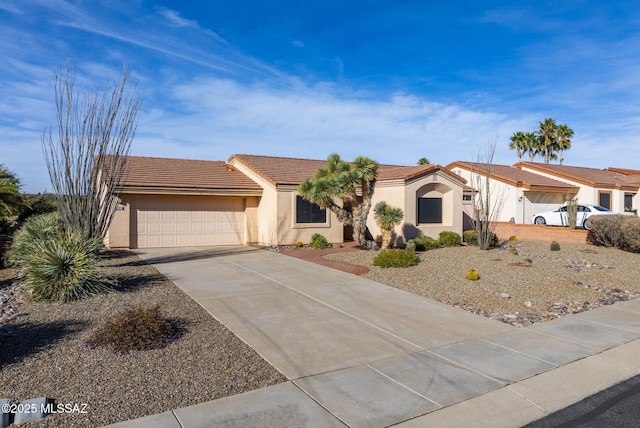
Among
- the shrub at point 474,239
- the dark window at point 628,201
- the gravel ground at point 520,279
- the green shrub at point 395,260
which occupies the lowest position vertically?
the gravel ground at point 520,279

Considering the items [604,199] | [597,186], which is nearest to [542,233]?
[597,186]

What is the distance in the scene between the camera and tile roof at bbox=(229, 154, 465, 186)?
20000mm

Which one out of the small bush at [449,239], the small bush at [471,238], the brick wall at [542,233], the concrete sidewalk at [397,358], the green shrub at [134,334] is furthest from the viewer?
the brick wall at [542,233]

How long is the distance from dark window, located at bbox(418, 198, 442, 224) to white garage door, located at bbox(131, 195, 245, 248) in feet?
28.1

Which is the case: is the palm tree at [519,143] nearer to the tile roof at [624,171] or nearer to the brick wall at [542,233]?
the tile roof at [624,171]

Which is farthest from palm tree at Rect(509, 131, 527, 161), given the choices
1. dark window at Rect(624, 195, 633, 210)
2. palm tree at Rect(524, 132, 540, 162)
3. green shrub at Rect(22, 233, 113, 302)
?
green shrub at Rect(22, 233, 113, 302)

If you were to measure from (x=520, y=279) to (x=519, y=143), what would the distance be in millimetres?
43113

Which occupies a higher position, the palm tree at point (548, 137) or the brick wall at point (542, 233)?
the palm tree at point (548, 137)

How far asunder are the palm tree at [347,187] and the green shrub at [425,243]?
2.04 meters

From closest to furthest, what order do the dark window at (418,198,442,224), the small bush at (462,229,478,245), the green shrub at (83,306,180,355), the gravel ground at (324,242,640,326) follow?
the green shrub at (83,306,180,355), the gravel ground at (324,242,640,326), the small bush at (462,229,478,245), the dark window at (418,198,442,224)

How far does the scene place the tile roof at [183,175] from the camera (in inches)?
754

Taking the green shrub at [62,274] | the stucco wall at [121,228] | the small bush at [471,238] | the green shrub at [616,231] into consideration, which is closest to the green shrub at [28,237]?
the green shrub at [62,274]

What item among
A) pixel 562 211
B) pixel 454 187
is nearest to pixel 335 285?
pixel 454 187

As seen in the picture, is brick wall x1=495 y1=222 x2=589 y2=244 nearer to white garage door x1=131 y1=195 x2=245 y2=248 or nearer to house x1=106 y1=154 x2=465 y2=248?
house x1=106 y1=154 x2=465 y2=248
